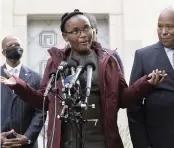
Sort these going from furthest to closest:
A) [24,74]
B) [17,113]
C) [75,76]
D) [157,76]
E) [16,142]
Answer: [24,74]
[17,113]
[16,142]
[157,76]
[75,76]

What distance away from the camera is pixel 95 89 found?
14.5 ft

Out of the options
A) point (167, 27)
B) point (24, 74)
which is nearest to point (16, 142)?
point (24, 74)

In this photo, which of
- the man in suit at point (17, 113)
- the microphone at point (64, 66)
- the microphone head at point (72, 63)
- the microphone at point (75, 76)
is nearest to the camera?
the microphone at point (75, 76)

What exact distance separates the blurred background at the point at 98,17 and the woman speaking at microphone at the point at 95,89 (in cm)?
419

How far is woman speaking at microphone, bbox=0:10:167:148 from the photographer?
4.36m

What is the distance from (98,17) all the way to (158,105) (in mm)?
4694

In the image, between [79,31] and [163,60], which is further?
[163,60]

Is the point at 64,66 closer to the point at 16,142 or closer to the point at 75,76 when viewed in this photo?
the point at 75,76

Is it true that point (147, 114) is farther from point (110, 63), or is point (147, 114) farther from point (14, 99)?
point (14, 99)

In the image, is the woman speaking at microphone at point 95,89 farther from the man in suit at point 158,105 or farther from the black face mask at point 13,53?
the black face mask at point 13,53

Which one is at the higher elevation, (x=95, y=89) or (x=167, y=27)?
(x=167, y=27)

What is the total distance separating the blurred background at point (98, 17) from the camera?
29.0ft

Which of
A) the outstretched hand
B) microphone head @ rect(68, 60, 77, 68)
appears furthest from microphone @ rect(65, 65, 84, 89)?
the outstretched hand

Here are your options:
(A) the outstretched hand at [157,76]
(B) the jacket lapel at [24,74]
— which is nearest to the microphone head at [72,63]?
(A) the outstretched hand at [157,76]
